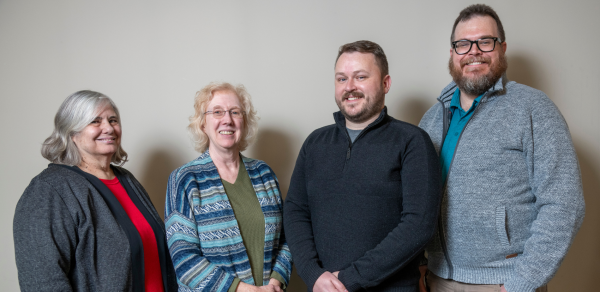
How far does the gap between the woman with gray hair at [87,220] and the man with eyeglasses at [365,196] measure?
727mm

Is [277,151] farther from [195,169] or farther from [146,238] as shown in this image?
[146,238]

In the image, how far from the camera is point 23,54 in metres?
2.27

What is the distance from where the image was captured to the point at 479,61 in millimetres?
1558

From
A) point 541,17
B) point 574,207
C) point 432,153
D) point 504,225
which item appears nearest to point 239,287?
point 432,153

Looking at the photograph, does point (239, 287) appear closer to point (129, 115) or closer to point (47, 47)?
point (129, 115)

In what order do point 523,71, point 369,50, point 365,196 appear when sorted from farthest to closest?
point 523,71 < point 369,50 < point 365,196

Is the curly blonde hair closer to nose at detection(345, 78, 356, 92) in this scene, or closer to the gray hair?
the gray hair

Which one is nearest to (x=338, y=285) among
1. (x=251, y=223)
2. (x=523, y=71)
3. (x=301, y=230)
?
(x=301, y=230)

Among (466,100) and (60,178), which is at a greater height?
(466,100)

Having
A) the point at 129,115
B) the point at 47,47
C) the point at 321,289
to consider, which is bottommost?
the point at 321,289

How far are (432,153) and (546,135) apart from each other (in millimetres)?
449

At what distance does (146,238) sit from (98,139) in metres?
0.54

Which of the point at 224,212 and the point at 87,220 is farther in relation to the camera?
the point at 224,212

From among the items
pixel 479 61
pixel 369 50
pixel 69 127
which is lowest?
pixel 69 127
